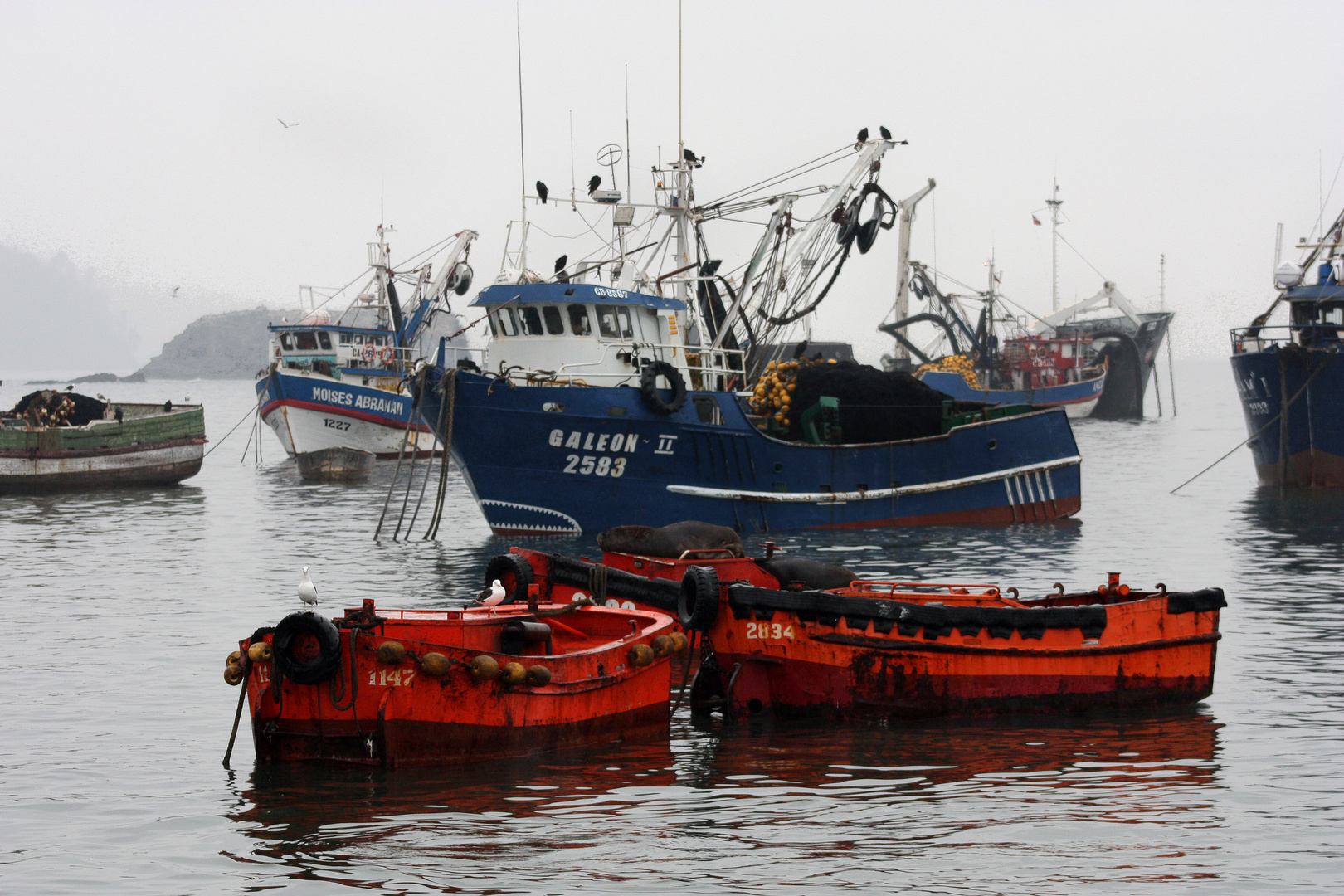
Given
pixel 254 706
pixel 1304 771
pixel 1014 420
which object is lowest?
pixel 1304 771

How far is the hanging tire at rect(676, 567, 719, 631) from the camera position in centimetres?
1107

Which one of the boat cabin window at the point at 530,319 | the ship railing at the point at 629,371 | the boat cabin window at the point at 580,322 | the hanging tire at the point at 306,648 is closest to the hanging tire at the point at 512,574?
the hanging tire at the point at 306,648

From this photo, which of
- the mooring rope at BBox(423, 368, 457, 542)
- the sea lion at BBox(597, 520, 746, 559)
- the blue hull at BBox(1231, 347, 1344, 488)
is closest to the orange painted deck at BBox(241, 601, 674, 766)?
the sea lion at BBox(597, 520, 746, 559)

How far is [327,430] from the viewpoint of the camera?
45.9 m

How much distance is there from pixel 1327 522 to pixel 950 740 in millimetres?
19011

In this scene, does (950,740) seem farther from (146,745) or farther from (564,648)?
(146,745)

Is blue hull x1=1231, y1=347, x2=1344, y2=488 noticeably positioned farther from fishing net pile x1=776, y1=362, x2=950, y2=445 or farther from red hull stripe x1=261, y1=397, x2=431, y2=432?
red hull stripe x1=261, y1=397, x2=431, y2=432

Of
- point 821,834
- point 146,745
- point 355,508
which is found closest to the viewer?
point 821,834

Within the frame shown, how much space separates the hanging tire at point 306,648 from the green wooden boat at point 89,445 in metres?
27.5

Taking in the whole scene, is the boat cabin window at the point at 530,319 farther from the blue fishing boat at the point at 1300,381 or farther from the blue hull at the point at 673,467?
the blue fishing boat at the point at 1300,381

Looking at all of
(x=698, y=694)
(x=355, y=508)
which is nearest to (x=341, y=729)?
(x=698, y=694)

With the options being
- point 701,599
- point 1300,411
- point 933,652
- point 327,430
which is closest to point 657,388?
point 701,599

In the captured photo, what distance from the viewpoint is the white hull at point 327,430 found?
1789 inches

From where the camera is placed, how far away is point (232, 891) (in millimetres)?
7043
